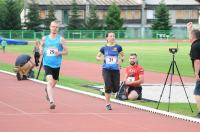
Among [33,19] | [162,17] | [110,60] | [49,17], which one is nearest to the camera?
[110,60]

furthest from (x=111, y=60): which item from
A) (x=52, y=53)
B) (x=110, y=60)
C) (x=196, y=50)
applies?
(x=196, y=50)

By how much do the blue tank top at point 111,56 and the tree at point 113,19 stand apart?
8774 cm

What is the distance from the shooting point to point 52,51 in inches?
601

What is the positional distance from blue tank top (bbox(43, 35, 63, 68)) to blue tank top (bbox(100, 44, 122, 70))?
3.47 ft

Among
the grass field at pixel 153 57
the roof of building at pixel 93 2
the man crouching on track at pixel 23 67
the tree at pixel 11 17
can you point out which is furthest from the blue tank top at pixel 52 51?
the roof of building at pixel 93 2

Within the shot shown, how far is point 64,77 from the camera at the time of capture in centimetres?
2670

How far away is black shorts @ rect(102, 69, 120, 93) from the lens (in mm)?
15508

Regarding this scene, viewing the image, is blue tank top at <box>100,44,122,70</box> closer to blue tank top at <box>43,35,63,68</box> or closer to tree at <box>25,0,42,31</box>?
blue tank top at <box>43,35,63,68</box>

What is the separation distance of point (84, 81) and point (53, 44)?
9441 millimetres

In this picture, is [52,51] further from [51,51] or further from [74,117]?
[74,117]

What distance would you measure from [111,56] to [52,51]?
1.38 meters

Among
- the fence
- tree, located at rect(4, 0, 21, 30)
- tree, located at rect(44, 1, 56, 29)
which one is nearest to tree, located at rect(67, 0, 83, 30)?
tree, located at rect(44, 1, 56, 29)

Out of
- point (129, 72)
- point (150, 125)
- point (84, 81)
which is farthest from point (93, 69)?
point (150, 125)

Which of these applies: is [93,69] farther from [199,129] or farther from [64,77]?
[199,129]
